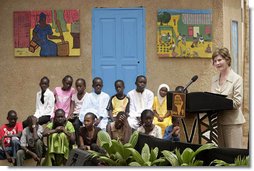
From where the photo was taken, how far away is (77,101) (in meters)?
8.52

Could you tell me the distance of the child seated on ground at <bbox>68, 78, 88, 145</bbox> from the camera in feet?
27.7

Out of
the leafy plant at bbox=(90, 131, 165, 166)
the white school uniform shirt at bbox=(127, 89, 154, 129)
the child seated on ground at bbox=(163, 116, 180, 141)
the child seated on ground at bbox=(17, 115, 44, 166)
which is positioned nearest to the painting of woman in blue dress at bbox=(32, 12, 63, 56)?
the child seated on ground at bbox=(17, 115, 44, 166)

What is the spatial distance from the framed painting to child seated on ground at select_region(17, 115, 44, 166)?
0.65 metres

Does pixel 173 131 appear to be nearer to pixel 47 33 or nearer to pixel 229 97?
pixel 229 97

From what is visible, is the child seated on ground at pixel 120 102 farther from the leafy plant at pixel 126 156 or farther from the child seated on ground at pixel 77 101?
the leafy plant at pixel 126 156

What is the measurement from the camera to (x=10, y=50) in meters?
8.56

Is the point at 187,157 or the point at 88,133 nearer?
the point at 187,157

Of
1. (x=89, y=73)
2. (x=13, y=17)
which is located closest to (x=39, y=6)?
(x=13, y=17)

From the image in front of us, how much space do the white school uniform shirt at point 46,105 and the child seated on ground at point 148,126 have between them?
87cm

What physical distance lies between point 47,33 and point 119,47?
709 mm

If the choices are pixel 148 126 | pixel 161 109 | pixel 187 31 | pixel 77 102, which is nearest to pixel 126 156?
pixel 148 126

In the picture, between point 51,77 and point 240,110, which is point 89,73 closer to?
point 51,77

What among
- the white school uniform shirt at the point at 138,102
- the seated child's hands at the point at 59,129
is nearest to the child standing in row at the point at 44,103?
the seated child's hands at the point at 59,129

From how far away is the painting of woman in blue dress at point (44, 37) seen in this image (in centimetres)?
849
